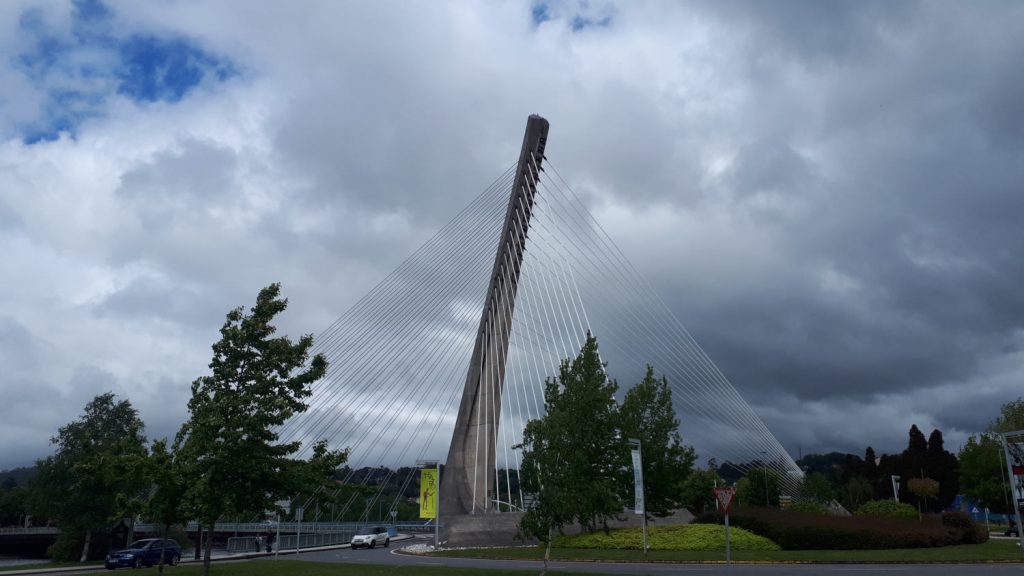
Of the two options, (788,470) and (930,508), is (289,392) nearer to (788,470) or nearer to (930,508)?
(788,470)

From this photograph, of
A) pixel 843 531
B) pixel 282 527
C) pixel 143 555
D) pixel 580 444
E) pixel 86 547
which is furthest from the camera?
pixel 282 527

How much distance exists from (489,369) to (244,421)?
23.0 metres

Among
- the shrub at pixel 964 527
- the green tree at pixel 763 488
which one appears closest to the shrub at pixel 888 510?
the shrub at pixel 964 527

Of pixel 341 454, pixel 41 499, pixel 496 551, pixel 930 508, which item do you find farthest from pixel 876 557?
pixel 930 508

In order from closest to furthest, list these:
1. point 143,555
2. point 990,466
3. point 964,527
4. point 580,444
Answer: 1. point 580,444
2. point 143,555
3. point 964,527
4. point 990,466

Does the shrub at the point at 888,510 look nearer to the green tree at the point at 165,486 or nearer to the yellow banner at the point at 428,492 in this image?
the yellow banner at the point at 428,492

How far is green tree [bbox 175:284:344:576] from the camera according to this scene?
20453mm

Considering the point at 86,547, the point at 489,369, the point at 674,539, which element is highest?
the point at 489,369

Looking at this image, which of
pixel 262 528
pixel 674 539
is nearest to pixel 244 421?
pixel 674 539

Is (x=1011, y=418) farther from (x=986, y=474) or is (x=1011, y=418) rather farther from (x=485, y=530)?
(x=485, y=530)

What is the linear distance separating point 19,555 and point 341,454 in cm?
7935

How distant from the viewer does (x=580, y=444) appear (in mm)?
31609

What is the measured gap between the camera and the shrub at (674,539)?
31.0 m

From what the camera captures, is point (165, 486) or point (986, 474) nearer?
point (165, 486)
